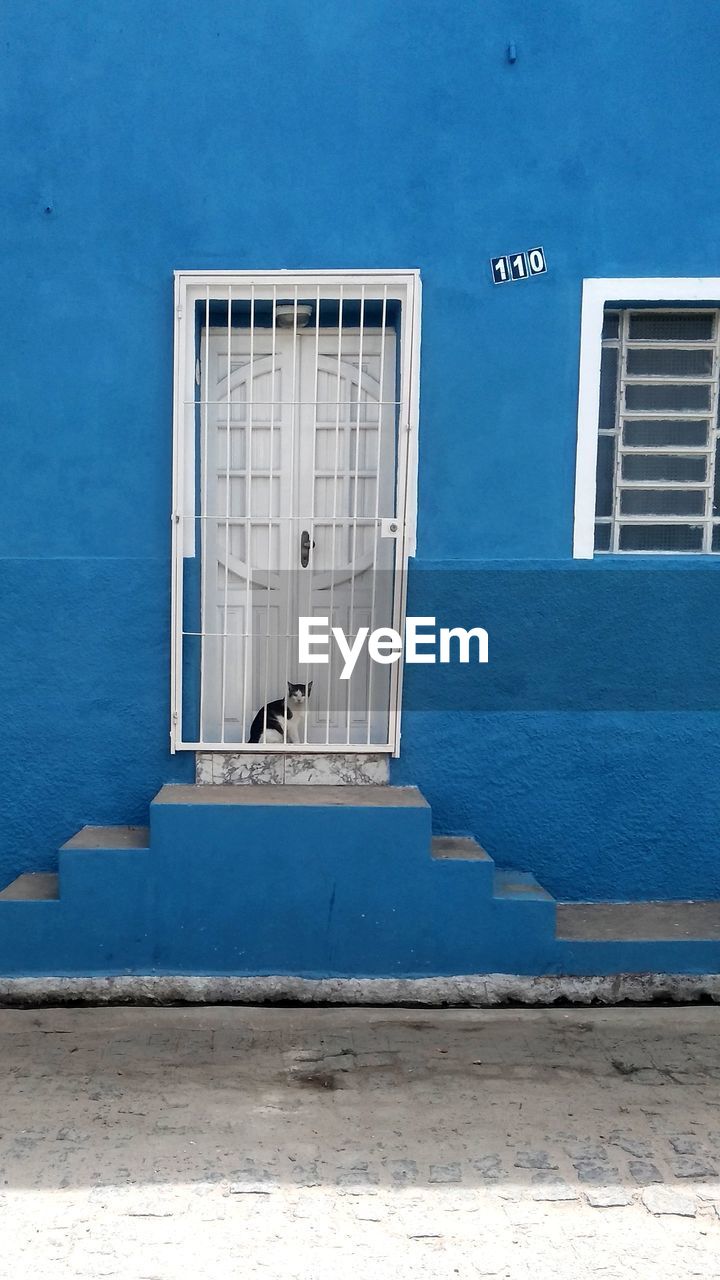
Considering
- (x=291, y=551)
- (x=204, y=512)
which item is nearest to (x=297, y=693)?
(x=291, y=551)

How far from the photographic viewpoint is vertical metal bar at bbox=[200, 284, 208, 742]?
4012 mm

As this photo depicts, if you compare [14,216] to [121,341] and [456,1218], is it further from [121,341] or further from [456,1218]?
[456,1218]

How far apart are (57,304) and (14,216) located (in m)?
0.39

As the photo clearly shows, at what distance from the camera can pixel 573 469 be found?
13.2 ft

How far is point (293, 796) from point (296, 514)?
1187mm

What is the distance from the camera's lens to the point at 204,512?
4113mm

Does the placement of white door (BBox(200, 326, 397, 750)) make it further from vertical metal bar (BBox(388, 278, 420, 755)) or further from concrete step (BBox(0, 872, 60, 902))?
concrete step (BBox(0, 872, 60, 902))

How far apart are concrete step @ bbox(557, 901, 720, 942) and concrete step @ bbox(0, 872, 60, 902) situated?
2019 millimetres

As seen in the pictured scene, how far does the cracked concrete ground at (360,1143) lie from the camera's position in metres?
2.43

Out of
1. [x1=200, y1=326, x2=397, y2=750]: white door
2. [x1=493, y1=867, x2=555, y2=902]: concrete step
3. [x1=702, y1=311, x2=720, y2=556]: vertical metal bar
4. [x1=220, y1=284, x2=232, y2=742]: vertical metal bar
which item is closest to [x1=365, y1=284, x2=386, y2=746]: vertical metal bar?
[x1=200, y1=326, x2=397, y2=750]: white door

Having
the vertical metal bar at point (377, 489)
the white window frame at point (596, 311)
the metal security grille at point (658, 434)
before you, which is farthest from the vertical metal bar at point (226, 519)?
the metal security grille at point (658, 434)

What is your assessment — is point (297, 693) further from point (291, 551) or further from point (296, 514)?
point (296, 514)

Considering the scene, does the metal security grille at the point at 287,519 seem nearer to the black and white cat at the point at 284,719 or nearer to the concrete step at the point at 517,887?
the black and white cat at the point at 284,719

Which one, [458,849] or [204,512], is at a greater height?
[204,512]
